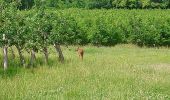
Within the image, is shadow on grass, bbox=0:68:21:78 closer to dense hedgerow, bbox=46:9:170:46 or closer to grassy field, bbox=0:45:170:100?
grassy field, bbox=0:45:170:100

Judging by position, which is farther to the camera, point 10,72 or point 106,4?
point 106,4

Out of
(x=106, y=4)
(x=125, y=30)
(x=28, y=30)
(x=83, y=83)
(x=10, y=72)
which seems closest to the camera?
(x=83, y=83)

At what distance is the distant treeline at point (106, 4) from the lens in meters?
80.9

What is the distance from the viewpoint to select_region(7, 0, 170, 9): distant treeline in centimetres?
8094

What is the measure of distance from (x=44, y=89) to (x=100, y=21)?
31997 mm

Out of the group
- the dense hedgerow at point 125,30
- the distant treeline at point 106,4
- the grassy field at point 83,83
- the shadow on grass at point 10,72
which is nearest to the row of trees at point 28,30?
the shadow on grass at point 10,72

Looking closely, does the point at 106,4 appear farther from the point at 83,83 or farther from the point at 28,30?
the point at 83,83

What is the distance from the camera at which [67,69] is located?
22.6m

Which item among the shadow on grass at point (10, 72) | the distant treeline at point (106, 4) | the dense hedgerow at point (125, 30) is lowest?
the distant treeline at point (106, 4)

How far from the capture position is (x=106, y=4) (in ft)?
283

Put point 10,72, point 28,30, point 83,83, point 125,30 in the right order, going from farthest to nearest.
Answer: point 125,30
point 28,30
point 10,72
point 83,83

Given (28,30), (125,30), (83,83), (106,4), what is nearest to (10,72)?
(28,30)

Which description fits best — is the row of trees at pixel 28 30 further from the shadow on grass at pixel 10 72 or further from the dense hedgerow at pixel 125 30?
the dense hedgerow at pixel 125 30

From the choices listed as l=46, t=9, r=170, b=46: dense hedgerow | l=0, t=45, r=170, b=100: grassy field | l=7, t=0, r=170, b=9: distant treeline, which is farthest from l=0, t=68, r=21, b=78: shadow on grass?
l=7, t=0, r=170, b=9: distant treeline
